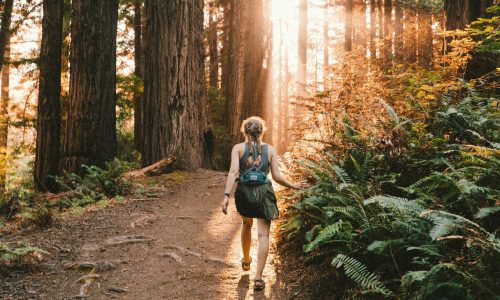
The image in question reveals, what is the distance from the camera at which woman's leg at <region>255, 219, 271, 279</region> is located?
4781 mm

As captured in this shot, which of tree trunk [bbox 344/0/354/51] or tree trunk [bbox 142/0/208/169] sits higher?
tree trunk [bbox 344/0/354/51]

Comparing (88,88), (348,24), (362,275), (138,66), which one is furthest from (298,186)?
(348,24)

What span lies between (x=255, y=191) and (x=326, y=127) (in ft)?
9.44

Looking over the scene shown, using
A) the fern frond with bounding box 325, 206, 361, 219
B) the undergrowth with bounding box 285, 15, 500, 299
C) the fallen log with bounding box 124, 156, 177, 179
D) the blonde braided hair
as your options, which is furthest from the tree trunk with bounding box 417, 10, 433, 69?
the fern frond with bounding box 325, 206, 361, 219

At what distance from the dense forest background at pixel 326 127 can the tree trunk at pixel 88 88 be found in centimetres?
3

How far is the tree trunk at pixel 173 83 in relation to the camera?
35.5ft

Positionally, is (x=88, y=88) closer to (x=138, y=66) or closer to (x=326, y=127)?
(x=326, y=127)

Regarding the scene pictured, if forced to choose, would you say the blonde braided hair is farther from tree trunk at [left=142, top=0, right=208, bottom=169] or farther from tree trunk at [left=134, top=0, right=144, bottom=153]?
tree trunk at [left=134, top=0, right=144, bottom=153]

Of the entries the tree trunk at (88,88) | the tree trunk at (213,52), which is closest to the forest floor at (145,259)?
the tree trunk at (88,88)

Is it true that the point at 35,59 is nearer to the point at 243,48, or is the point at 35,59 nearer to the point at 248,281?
the point at 243,48

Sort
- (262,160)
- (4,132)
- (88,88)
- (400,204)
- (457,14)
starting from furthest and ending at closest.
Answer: (4,132)
(88,88)
(457,14)
(262,160)
(400,204)

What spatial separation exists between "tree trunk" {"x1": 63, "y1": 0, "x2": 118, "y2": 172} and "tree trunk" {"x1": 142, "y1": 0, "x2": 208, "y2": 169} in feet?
3.65

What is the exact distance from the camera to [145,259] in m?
5.78

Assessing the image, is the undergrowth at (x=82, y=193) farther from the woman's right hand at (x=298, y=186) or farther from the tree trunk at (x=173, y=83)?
the woman's right hand at (x=298, y=186)
